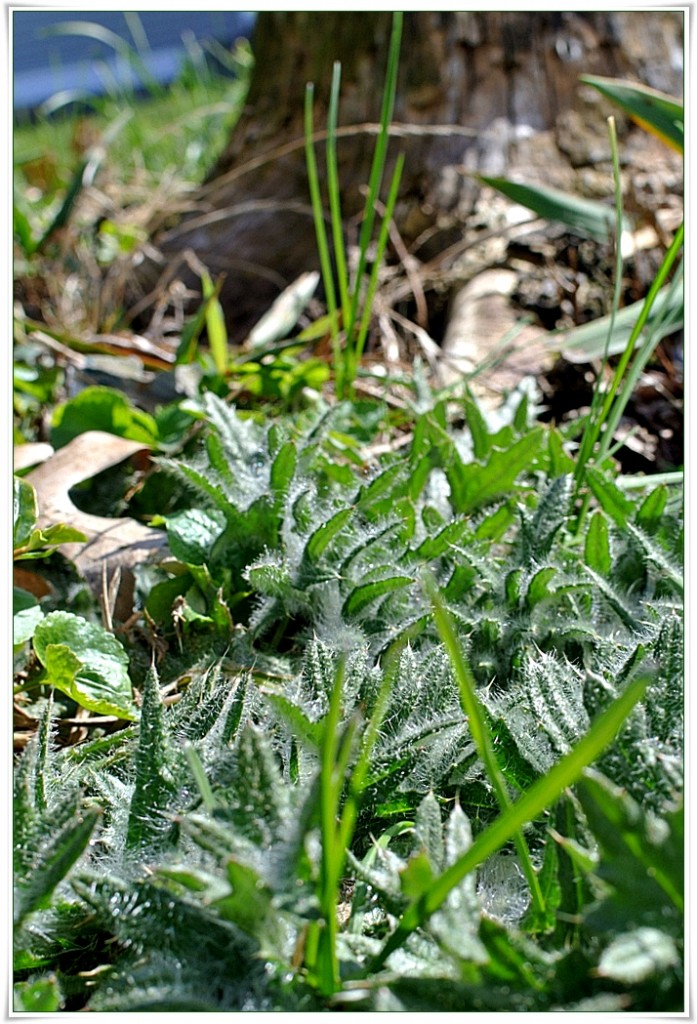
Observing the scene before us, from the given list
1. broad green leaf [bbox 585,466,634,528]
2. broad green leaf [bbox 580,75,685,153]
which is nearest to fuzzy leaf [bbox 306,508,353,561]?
broad green leaf [bbox 585,466,634,528]

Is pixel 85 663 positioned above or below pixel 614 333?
below

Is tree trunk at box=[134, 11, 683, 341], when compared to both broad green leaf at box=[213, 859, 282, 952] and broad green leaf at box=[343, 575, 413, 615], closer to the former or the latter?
broad green leaf at box=[343, 575, 413, 615]

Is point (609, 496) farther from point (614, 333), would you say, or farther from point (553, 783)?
point (553, 783)

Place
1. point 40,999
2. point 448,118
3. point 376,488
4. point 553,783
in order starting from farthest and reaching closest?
point 448,118
point 376,488
point 40,999
point 553,783

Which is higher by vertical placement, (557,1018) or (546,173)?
(546,173)

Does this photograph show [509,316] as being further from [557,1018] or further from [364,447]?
[557,1018]

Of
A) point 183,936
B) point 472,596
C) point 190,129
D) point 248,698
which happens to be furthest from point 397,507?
point 190,129

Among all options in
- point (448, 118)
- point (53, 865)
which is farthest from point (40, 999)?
point (448, 118)
